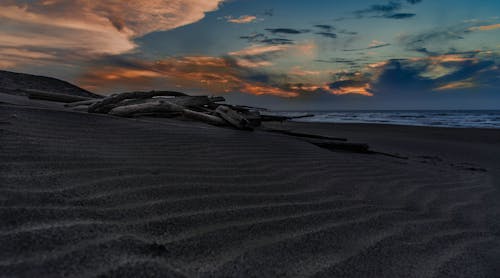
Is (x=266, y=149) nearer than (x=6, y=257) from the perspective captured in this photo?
No

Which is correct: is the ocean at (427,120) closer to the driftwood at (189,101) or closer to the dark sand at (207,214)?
the driftwood at (189,101)

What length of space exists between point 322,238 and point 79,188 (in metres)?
1.45

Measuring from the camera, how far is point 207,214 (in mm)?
1902

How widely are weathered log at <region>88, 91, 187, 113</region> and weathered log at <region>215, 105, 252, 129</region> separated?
61.8 inches

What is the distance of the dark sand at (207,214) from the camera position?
1343 millimetres

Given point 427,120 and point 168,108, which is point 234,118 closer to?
point 168,108

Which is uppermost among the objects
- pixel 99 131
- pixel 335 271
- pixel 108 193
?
pixel 99 131

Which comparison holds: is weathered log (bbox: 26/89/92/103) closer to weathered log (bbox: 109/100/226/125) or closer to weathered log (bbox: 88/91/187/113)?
weathered log (bbox: 88/91/187/113)

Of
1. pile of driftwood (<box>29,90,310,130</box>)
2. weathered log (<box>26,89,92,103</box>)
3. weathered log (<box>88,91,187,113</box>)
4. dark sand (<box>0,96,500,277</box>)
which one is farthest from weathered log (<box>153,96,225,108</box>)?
dark sand (<box>0,96,500,277</box>)

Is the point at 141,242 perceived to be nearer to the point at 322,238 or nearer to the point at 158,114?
the point at 322,238

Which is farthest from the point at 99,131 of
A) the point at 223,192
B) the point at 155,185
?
the point at 223,192

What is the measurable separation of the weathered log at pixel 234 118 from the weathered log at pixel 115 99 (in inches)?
61.8

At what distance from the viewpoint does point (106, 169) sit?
92.3 inches

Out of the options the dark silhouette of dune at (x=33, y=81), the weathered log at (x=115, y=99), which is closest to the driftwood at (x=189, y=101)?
the weathered log at (x=115, y=99)
